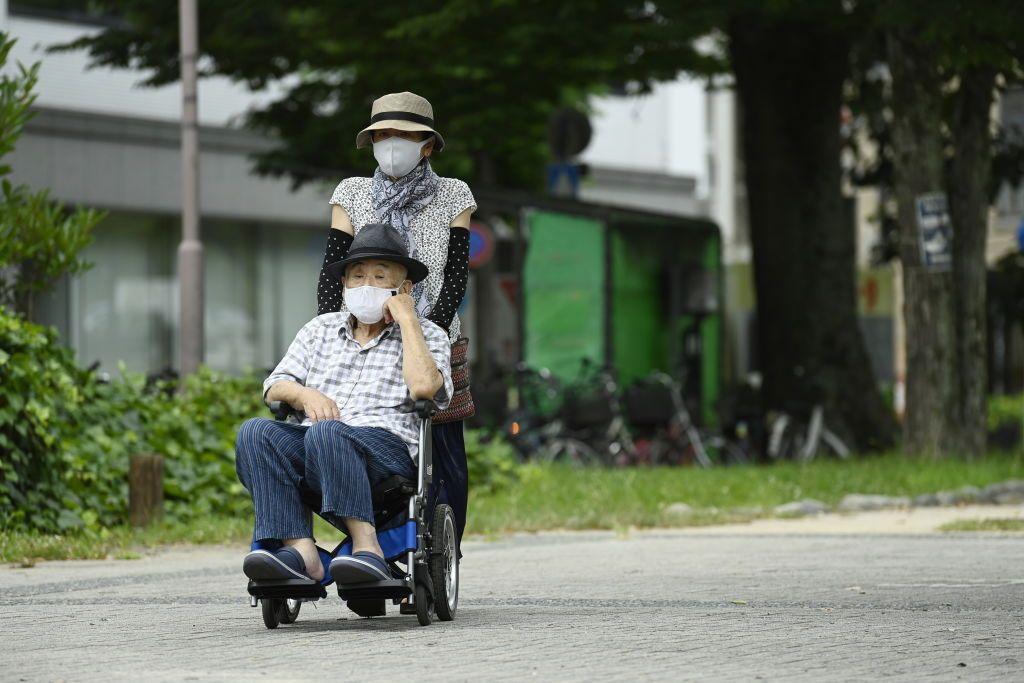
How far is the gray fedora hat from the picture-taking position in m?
7.08

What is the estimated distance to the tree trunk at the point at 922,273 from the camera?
17688 mm

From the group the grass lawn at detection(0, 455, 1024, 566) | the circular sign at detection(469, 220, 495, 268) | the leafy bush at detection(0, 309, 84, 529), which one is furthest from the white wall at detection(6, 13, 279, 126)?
the leafy bush at detection(0, 309, 84, 529)

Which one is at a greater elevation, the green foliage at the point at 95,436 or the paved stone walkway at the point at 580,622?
the green foliage at the point at 95,436

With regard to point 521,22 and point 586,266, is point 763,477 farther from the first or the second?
point 521,22

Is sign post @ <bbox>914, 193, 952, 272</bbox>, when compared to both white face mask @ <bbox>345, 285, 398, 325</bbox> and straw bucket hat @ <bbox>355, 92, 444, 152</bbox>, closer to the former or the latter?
straw bucket hat @ <bbox>355, 92, 444, 152</bbox>

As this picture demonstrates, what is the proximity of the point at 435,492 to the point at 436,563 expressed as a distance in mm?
358

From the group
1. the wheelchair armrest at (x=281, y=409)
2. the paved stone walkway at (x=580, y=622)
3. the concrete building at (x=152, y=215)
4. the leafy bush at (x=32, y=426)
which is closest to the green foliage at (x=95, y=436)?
the leafy bush at (x=32, y=426)

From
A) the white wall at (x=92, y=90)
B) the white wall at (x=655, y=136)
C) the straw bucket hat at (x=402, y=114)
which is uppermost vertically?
the white wall at (x=655, y=136)

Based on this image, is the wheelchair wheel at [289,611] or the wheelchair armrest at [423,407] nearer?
the wheelchair armrest at [423,407]

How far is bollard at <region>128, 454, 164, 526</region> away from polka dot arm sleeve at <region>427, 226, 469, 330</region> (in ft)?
16.8

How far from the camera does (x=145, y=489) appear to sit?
12.2 meters

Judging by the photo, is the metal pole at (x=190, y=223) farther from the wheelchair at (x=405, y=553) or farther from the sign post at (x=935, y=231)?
the wheelchair at (x=405, y=553)

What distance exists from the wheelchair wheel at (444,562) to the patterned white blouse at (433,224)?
2.16ft

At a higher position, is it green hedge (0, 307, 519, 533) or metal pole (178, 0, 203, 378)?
metal pole (178, 0, 203, 378)
